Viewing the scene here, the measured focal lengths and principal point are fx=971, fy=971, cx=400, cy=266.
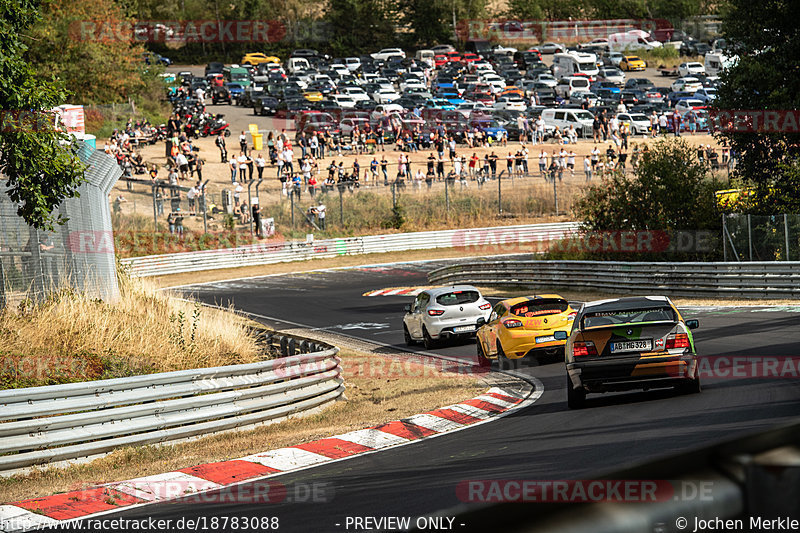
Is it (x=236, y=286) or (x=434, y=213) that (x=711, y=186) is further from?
(x=434, y=213)

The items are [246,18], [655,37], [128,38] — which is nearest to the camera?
[128,38]

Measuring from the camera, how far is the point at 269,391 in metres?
13.1

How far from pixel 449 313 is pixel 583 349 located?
9272 millimetres

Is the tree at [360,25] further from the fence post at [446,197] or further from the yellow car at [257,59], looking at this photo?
the fence post at [446,197]

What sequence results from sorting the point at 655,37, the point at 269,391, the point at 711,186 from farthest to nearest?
the point at 655,37 → the point at 711,186 → the point at 269,391

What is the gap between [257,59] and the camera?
92688 millimetres

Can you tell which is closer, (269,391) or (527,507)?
(527,507)

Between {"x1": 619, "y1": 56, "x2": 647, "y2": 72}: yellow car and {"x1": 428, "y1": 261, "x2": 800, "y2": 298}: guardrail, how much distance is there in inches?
2353

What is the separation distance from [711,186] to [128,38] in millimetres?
50981

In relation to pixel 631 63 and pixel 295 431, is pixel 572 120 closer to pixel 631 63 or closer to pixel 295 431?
pixel 631 63

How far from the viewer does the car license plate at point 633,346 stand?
11.9m

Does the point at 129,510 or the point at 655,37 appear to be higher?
the point at 655,37

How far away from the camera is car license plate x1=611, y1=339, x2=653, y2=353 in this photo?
1185 cm

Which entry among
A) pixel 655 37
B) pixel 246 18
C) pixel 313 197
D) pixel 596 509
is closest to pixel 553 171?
pixel 313 197
